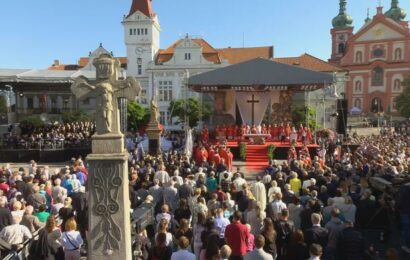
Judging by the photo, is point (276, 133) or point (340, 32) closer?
point (276, 133)

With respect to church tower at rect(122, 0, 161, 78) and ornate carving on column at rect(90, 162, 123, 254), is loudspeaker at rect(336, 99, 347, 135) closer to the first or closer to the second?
ornate carving on column at rect(90, 162, 123, 254)

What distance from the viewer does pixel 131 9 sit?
175 ft

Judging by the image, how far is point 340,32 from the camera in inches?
3000

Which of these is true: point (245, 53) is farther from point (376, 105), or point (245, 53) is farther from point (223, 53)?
point (376, 105)

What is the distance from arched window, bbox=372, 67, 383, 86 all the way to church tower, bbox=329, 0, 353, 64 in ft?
58.7

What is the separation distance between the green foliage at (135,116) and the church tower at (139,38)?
12723mm

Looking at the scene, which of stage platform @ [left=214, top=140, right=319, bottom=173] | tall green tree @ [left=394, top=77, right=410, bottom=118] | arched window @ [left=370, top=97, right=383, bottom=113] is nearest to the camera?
stage platform @ [left=214, top=140, right=319, bottom=173]

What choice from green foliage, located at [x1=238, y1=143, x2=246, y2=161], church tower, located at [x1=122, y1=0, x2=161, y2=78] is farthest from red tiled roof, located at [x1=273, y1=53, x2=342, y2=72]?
green foliage, located at [x1=238, y1=143, x2=246, y2=161]

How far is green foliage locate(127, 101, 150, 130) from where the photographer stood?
124ft

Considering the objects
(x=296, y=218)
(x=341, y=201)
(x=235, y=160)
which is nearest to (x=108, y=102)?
(x=296, y=218)

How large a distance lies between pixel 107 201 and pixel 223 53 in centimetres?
4875

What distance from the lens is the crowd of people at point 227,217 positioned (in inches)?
229

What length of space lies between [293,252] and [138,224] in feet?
9.53

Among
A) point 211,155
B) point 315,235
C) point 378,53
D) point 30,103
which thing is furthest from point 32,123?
point 378,53
